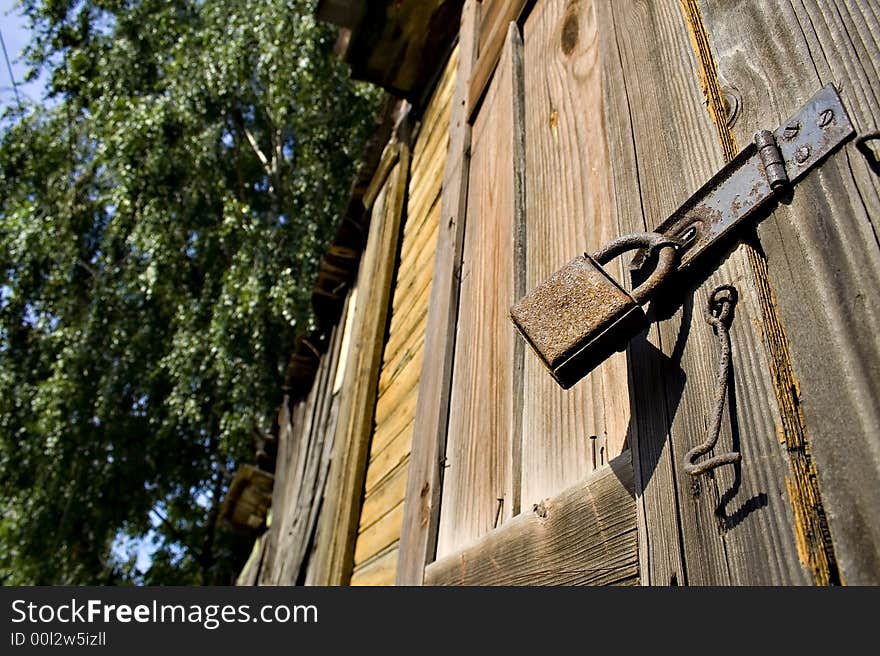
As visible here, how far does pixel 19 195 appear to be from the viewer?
40.7 feet

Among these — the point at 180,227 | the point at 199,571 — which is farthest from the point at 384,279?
the point at 199,571

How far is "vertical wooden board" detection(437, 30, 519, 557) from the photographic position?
1655 mm

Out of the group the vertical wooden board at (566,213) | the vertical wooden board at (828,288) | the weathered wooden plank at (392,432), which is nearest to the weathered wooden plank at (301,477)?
the weathered wooden plank at (392,432)

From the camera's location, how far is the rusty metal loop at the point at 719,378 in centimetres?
79

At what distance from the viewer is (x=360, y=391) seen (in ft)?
11.5

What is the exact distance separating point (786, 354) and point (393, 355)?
8.84 ft

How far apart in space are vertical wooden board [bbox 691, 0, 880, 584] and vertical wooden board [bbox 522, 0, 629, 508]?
42cm

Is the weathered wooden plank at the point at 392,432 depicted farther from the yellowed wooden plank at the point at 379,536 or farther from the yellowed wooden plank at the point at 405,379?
the yellowed wooden plank at the point at 379,536

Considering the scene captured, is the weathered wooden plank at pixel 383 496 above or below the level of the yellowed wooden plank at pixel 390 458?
below

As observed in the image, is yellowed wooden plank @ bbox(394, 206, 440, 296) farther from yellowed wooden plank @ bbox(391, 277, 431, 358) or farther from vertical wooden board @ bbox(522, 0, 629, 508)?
vertical wooden board @ bbox(522, 0, 629, 508)

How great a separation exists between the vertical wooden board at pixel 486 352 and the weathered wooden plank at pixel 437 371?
0.13ft

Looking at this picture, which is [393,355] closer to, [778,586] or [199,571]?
[778,586]

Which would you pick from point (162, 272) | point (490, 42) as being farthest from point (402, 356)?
point (162, 272)

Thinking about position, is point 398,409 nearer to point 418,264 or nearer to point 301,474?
point 418,264
